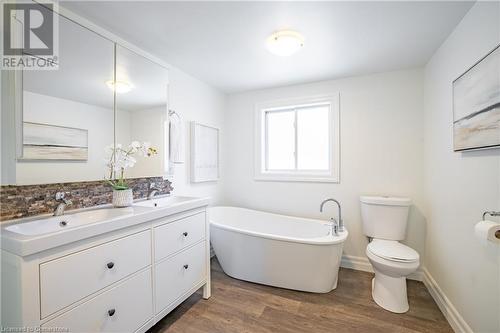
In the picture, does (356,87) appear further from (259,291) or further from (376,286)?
(259,291)

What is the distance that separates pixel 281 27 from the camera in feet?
5.58

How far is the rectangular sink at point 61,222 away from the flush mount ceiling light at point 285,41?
1.71 m

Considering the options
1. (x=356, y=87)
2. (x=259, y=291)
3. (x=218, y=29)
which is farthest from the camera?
(x=356, y=87)

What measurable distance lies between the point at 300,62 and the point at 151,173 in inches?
74.5

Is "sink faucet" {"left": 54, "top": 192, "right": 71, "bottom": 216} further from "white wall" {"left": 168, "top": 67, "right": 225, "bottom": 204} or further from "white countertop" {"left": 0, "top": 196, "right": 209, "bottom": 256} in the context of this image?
"white wall" {"left": 168, "top": 67, "right": 225, "bottom": 204}

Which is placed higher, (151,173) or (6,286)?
(151,173)

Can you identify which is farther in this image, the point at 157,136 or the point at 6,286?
the point at 157,136

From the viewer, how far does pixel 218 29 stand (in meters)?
1.73

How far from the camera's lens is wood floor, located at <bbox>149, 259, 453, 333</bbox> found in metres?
1.70

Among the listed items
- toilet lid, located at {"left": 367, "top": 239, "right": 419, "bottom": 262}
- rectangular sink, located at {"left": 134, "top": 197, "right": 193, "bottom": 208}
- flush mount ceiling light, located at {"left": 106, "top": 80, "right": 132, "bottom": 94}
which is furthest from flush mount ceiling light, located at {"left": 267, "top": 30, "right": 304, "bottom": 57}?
toilet lid, located at {"left": 367, "top": 239, "right": 419, "bottom": 262}

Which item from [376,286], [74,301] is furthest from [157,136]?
[376,286]

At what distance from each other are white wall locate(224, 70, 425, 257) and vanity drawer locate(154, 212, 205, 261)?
135 centimetres

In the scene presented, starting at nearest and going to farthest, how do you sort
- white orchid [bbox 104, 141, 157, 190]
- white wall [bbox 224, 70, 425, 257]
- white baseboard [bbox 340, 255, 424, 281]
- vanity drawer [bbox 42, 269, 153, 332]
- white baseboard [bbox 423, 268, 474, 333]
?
1. vanity drawer [bbox 42, 269, 153, 332]
2. white baseboard [bbox 423, 268, 474, 333]
3. white orchid [bbox 104, 141, 157, 190]
4. white wall [bbox 224, 70, 425, 257]
5. white baseboard [bbox 340, 255, 424, 281]

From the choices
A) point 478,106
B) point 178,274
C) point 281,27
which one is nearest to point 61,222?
point 178,274
